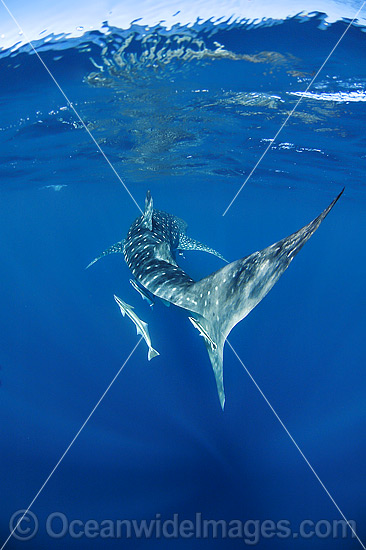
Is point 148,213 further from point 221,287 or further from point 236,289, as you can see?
point 236,289

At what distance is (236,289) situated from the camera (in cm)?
272

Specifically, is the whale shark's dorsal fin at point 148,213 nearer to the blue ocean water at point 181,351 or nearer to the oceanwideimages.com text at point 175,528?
the blue ocean water at point 181,351

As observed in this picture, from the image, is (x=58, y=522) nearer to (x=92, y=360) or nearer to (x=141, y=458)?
(x=141, y=458)

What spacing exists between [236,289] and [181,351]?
7202mm

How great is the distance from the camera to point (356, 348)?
1077cm

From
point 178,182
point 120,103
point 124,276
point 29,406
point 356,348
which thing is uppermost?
point 178,182

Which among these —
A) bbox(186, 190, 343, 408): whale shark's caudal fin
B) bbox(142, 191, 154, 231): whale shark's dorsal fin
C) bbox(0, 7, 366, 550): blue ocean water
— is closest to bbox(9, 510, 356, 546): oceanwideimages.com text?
bbox(0, 7, 366, 550): blue ocean water

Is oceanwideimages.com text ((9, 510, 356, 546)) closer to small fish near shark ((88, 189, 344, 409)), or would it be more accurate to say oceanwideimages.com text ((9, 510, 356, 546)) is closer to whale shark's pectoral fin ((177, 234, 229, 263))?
small fish near shark ((88, 189, 344, 409))

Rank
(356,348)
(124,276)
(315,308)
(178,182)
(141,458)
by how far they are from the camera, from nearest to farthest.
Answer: (141,458)
(356,348)
(315,308)
(124,276)
(178,182)

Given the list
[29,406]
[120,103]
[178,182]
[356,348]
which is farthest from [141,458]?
[178,182]

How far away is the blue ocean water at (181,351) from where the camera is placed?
588 cm

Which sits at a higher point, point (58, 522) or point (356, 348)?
point (58, 522)

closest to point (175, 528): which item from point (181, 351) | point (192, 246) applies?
point (181, 351)

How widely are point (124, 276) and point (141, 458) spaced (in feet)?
28.4
